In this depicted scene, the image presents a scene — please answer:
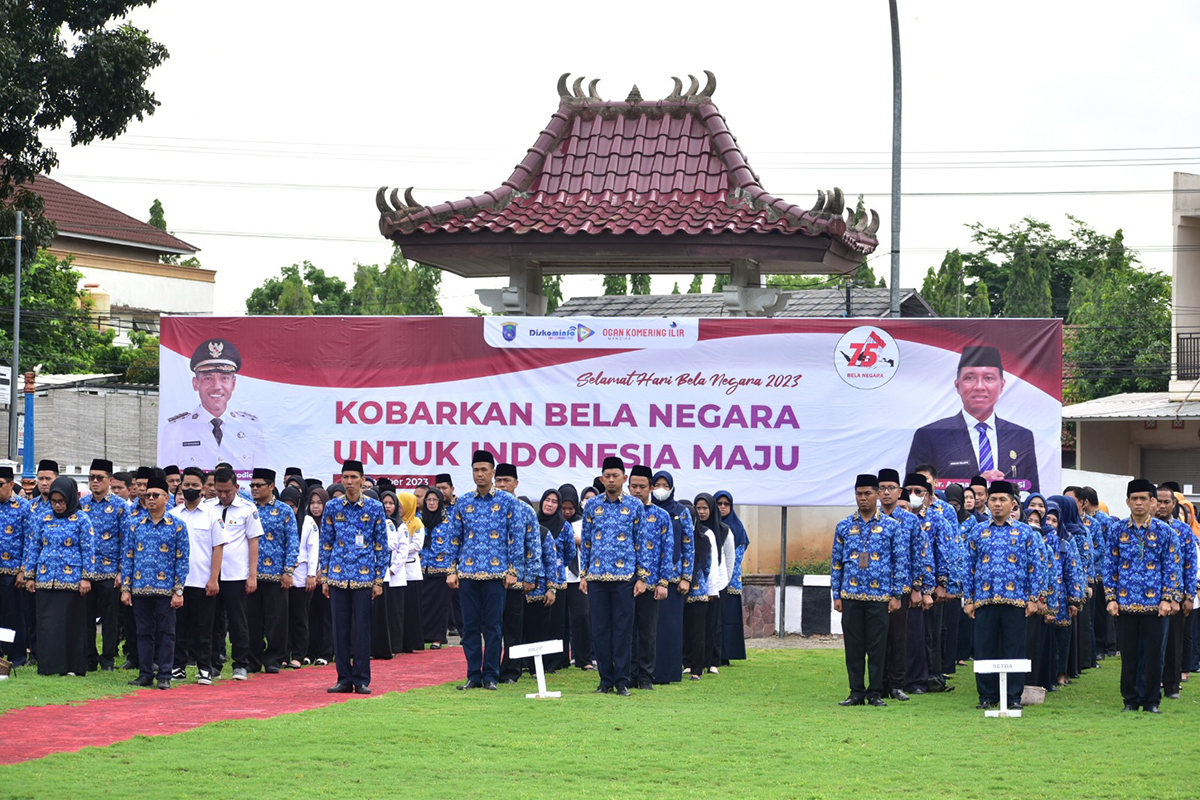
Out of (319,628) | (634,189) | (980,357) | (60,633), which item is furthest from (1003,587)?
(60,633)

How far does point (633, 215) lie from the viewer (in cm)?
1797

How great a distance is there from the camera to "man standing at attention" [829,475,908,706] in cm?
1234

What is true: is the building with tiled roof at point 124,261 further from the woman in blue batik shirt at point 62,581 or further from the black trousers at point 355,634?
the black trousers at point 355,634

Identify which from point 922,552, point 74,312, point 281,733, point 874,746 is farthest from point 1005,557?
point 74,312

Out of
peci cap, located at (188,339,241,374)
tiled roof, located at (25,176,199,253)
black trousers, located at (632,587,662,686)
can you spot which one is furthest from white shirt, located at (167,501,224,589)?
tiled roof, located at (25,176,199,253)

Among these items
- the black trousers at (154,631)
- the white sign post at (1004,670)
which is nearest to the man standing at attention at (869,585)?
the white sign post at (1004,670)

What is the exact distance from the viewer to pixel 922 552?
495 inches

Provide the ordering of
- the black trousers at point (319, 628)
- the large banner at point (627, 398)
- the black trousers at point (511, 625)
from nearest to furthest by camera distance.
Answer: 1. the black trousers at point (511, 625)
2. the black trousers at point (319, 628)
3. the large banner at point (627, 398)

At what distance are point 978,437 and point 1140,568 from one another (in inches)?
202

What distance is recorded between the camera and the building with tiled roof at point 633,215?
17719mm

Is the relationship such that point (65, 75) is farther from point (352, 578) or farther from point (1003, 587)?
point (1003, 587)

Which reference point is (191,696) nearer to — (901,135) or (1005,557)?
(1005,557)

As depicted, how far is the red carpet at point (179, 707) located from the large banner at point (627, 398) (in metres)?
4.08

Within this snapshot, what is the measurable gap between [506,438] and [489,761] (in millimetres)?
9384
